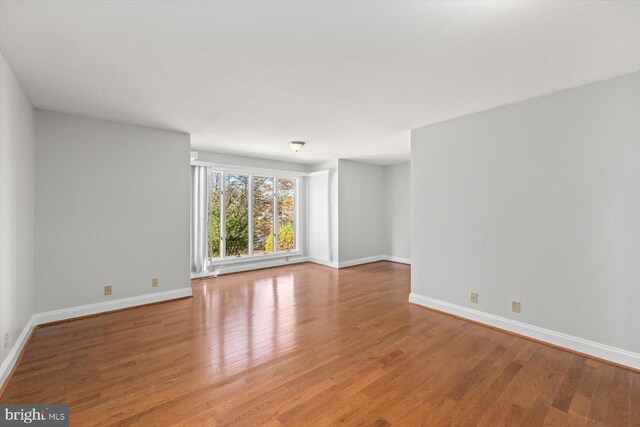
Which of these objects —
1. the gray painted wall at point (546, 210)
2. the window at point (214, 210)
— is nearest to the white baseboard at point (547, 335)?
the gray painted wall at point (546, 210)

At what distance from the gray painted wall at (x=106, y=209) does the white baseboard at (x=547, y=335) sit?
3.78m

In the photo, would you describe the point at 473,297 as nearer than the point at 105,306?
Yes

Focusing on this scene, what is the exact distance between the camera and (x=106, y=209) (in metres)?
3.71

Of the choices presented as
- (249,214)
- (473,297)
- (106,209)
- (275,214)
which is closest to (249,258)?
(249,214)

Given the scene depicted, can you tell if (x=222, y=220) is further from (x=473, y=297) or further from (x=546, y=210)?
(x=546, y=210)

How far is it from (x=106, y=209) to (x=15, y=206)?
116cm

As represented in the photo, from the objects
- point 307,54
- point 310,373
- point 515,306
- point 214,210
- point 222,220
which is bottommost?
point 310,373

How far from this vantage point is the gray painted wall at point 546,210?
8.09ft

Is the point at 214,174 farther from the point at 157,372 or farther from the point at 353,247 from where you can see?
the point at 157,372

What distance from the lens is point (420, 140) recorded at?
398 cm

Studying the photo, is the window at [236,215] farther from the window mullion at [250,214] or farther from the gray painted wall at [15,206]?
the gray painted wall at [15,206]

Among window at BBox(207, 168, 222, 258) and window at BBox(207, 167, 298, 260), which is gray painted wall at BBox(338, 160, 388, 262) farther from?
window at BBox(207, 168, 222, 258)

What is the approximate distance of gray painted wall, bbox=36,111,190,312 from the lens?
3357mm

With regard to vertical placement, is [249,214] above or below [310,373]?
above
